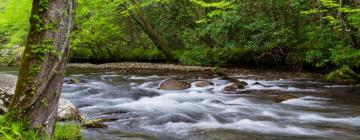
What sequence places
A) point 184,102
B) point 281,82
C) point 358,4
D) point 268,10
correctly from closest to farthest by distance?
point 184,102, point 281,82, point 358,4, point 268,10

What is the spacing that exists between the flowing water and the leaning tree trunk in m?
2.68

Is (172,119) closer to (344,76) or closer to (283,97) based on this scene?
(283,97)

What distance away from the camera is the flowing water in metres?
7.93

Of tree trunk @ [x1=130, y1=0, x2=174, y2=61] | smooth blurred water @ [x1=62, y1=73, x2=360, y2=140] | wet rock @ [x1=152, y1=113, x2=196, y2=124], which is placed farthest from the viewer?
tree trunk @ [x1=130, y1=0, x2=174, y2=61]

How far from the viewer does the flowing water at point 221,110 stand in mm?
→ 7934

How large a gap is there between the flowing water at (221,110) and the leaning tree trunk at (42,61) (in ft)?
8.78

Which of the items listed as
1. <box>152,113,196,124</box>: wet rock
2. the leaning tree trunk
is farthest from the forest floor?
the leaning tree trunk

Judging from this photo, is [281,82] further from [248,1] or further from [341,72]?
[248,1]

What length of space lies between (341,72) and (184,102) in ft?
21.5

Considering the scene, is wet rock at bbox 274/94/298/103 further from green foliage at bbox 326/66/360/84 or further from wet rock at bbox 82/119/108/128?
wet rock at bbox 82/119/108/128

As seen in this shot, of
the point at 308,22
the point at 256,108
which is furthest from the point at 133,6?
the point at 256,108

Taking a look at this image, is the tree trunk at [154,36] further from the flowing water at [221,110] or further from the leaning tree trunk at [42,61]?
the leaning tree trunk at [42,61]

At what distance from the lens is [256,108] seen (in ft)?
35.0

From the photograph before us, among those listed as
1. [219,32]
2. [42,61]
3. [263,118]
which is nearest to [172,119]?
[263,118]
